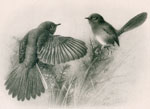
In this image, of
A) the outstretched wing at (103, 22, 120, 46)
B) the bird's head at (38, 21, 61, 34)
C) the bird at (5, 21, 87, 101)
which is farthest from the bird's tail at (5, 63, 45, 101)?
the outstretched wing at (103, 22, 120, 46)

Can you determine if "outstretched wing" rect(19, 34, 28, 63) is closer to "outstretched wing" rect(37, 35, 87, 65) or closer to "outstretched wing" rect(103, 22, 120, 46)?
"outstretched wing" rect(37, 35, 87, 65)

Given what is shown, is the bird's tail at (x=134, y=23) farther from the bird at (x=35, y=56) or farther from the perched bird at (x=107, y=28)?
the bird at (x=35, y=56)

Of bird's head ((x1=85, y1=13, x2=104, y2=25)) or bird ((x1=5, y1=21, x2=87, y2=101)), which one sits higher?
bird's head ((x1=85, y1=13, x2=104, y2=25))

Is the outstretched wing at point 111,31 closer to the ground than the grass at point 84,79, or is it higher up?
higher up

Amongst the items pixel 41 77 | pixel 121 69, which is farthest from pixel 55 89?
pixel 121 69

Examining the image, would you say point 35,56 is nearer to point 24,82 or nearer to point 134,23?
point 24,82

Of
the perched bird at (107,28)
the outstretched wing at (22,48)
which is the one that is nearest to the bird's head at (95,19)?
the perched bird at (107,28)
